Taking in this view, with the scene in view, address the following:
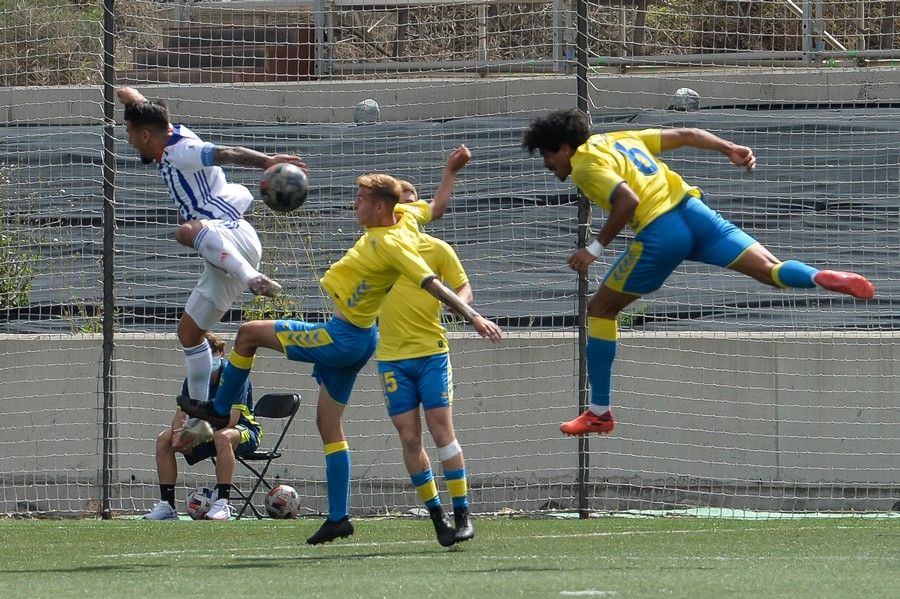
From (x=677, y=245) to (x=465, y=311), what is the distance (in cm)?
132

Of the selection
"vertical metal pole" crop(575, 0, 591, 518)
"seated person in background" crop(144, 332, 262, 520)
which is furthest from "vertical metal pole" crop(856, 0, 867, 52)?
"seated person in background" crop(144, 332, 262, 520)

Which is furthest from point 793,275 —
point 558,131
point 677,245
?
point 558,131

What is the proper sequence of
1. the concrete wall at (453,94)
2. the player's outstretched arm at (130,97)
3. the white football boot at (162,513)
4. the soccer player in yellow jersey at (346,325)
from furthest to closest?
the concrete wall at (453,94), the white football boot at (162,513), the player's outstretched arm at (130,97), the soccer player in yellow jersey at (346,325)

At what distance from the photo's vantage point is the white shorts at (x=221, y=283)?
372 inches

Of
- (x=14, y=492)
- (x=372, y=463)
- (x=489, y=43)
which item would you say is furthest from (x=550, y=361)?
(x=489, y=43)

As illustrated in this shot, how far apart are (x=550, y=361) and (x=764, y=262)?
3594mm

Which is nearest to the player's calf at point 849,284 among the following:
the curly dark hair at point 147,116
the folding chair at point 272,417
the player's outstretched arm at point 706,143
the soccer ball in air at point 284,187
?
the player's outstretched arm at point 706,143

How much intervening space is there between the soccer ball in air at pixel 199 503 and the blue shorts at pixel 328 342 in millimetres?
2927

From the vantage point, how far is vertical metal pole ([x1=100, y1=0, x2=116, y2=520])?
1178cm

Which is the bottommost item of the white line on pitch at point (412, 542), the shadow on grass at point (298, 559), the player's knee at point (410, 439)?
the white line on pitch at point (412, 542)

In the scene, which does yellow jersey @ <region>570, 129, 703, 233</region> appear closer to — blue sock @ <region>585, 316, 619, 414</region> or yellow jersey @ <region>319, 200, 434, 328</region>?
blue sock @ <region>585, 316, 619, 414</region>

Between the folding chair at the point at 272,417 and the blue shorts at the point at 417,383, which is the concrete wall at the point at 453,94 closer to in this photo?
the folding chair at the point at 272,417

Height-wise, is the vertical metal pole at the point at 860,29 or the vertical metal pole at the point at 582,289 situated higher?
the vertical metal pole at the point at 860,29

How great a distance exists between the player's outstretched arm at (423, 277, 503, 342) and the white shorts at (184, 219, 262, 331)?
5.17 feet
